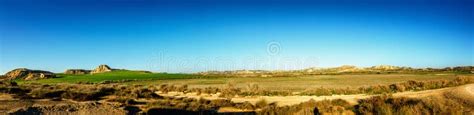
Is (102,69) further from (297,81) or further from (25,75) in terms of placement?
(297,81)

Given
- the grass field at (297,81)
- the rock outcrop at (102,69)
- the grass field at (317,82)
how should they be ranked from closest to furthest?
the grass field at (317,82) < the grass field at (297,81) < the rock outcrop at (102,69)

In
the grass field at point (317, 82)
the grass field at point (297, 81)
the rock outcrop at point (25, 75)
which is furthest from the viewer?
the rock outcrop at point (25, 75)

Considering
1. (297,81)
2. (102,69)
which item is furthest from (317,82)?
(102,69)

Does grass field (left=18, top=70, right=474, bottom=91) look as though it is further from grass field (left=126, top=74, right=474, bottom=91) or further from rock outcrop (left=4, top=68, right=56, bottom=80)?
rock outcrop (left=4, top=68, right=56, bottom=80)

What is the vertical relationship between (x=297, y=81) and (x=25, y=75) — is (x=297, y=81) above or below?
below

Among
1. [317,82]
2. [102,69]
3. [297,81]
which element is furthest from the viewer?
[102,69]

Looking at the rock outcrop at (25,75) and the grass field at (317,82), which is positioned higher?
the rock outcrop at (25,75)

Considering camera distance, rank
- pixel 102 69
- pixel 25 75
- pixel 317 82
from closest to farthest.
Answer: pixel 317 82, pixel 25 75, pixel 102 69

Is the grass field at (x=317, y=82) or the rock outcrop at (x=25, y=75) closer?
the grass field at (x=317, y=82)

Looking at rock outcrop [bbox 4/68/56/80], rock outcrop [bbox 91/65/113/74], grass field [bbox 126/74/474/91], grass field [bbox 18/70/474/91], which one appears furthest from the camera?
rock outcrop [bbox 91/65/113/74]

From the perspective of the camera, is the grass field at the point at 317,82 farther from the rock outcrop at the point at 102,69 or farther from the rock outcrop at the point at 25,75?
the rock outcrop at the point at 102,69

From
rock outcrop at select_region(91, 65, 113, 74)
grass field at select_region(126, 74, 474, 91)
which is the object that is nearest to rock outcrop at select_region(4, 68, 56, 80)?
rock outcrop at select_region(91, 65, 113, 74)

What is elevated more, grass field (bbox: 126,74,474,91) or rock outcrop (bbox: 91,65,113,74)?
rock outcrop (bbox: 91,65,113,74)

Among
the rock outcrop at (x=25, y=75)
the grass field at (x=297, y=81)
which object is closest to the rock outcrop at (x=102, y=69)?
the rock outcrop at (x=25, y=75)
